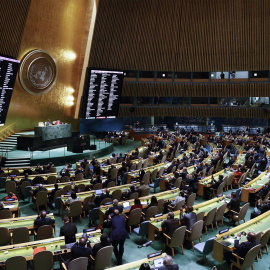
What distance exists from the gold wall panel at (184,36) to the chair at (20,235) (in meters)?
20.8

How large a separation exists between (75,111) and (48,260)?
18938mm

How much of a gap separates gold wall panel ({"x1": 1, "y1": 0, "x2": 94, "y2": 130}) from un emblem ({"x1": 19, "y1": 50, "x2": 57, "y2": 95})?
35 centimetres

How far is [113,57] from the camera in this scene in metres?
26.4

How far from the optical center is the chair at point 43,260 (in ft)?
17.7

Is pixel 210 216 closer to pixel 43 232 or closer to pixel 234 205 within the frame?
pixel 234 205

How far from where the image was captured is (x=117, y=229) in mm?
6492

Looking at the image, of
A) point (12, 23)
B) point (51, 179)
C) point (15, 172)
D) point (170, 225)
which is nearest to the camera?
point (170, 225)

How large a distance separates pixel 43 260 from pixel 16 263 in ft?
1.51

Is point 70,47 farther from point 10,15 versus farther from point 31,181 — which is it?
point 31,181

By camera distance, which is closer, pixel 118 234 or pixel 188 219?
pixel 118 234

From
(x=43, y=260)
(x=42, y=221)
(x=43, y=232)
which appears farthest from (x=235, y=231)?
(x=42, y=221)

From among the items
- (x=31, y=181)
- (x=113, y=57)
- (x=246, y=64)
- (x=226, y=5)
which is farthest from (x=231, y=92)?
(x=31, y=181)

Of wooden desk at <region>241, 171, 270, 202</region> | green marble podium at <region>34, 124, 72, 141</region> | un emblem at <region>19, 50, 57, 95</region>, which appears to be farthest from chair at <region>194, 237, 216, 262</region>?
un emblem at <region>19, 50, 57, 95</region>

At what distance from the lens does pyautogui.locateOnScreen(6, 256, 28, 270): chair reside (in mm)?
5191
